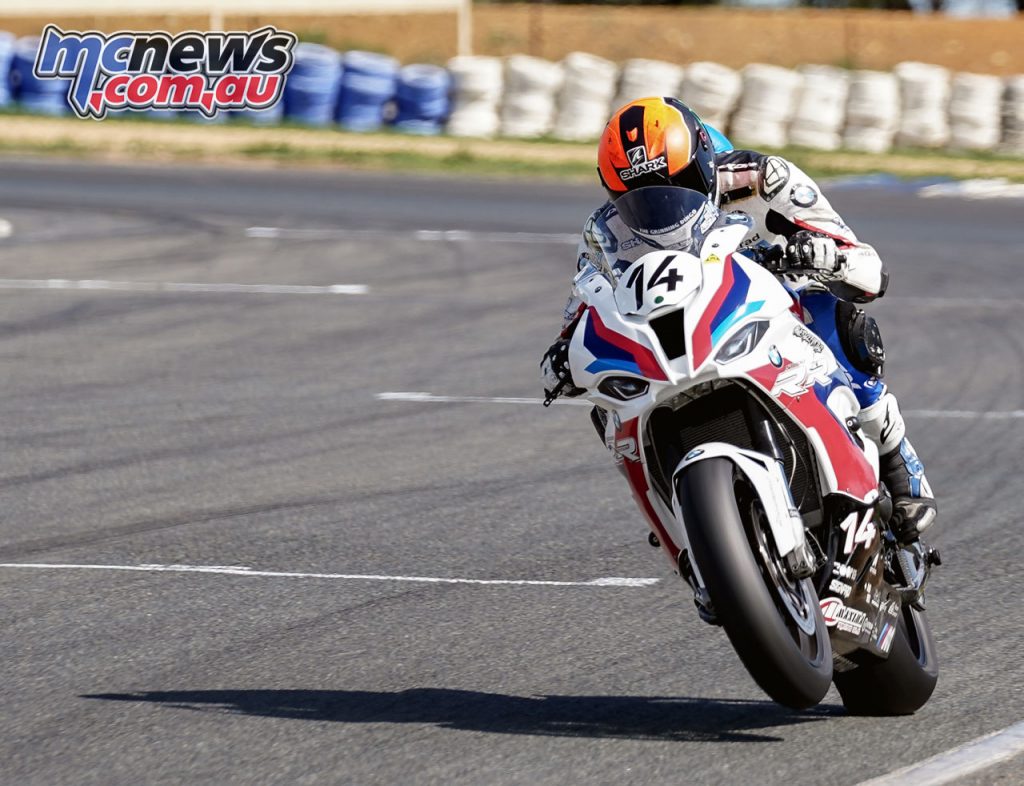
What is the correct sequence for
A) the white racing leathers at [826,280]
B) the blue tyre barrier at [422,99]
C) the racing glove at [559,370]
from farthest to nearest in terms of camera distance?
the blue tyre barrier at [422,99] → the white racing leathers at [826,280] → the racing glove at [559,370]

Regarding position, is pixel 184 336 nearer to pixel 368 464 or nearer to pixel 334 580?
pixel 368 464

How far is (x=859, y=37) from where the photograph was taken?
40812mm

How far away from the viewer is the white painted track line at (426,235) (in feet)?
63.4

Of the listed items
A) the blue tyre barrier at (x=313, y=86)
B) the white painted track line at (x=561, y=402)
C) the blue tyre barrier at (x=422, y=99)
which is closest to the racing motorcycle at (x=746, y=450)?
the white painted track line at (x=561, y=402)

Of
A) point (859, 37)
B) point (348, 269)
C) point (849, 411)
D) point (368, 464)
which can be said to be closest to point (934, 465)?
point (368, 464)

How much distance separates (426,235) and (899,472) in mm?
14253

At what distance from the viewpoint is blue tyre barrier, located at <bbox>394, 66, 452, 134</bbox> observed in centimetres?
3091

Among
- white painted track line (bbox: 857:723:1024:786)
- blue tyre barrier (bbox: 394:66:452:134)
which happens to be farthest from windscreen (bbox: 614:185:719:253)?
blue tyre barrier (bbox: 394:66:452:134)

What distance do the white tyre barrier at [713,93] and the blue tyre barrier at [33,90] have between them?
10501 mm

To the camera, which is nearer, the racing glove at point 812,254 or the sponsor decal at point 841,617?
the sponsor decal at point 841,617

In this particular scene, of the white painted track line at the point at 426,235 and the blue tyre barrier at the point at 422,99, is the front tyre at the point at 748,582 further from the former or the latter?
the blue tyre barrier at the point at 422,99

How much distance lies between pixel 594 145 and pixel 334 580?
23.3 meters

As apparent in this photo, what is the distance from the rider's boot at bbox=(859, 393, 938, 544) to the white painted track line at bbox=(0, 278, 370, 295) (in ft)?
34.3

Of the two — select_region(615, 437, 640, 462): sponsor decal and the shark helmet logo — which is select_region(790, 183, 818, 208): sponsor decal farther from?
select_region(615, 437, 640, 462): sponsor decal
